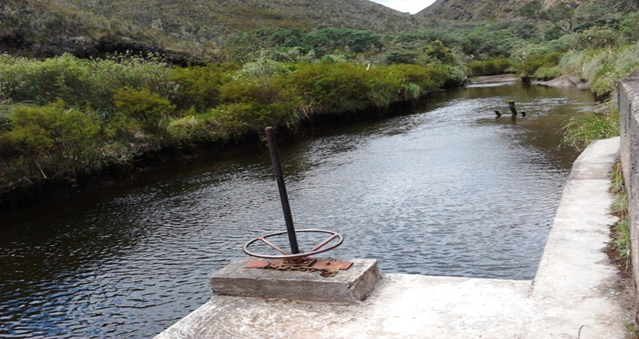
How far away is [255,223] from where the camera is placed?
36.5 feet

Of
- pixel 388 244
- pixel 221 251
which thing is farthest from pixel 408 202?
pixel 221 251

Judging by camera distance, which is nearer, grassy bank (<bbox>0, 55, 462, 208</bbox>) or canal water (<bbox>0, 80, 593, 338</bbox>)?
canal water (<bbox>0, 80, 593, 338</bbox>)

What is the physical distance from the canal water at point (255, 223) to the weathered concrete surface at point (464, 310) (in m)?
2.27

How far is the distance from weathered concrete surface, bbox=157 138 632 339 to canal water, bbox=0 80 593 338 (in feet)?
7.45

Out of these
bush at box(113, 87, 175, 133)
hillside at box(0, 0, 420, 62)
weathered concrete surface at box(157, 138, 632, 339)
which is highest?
hillside at box(0, 0, 420, 62)

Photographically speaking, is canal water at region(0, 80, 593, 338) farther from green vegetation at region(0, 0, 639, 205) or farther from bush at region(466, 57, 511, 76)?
bush at region(466, 57, 511, 76)

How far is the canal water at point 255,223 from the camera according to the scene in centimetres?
773

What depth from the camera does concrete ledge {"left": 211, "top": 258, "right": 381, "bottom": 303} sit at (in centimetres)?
472

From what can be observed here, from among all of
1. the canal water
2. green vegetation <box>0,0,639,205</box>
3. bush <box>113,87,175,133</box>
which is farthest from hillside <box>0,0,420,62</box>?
the canal water

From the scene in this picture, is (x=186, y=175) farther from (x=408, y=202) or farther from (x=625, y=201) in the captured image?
(x=625, y=201)

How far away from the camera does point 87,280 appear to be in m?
8.92

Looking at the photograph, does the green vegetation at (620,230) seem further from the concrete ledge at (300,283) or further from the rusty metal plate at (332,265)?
the rusty metal plate at (332,265)

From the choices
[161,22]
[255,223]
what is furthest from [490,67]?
[255,223]

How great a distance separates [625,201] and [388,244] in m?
3.88
